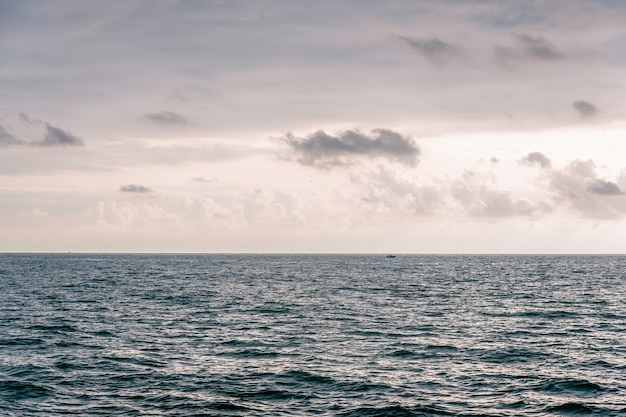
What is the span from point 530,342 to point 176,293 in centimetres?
7012

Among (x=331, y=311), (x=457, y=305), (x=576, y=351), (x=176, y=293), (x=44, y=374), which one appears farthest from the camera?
(x=176, y=293)

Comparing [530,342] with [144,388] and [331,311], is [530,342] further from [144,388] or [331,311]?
[144,388]

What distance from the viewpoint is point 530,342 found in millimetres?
54219

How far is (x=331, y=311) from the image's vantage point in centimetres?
7806

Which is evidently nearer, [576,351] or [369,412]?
[369,412]

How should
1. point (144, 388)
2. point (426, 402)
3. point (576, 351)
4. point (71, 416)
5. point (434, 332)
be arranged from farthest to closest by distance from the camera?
point (434, 332) → point (576, 351) → point (144, 388) → point (426, 402) → point (71, 416)

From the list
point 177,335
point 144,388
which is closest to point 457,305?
point 177,335

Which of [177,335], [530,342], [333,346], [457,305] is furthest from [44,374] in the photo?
[457,305]

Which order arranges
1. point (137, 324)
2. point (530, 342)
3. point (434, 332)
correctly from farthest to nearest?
point (137, 324)
point (434, 332)
point (530, 342)

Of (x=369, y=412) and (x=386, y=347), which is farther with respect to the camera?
(x=386, y=347)

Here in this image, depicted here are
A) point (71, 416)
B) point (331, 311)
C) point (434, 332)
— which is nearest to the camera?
point (71, 416)

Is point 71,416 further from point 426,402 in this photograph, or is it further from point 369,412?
point 426,402

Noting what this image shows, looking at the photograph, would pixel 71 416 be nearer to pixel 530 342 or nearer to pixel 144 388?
pixel 144 388

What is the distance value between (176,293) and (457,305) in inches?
2036
